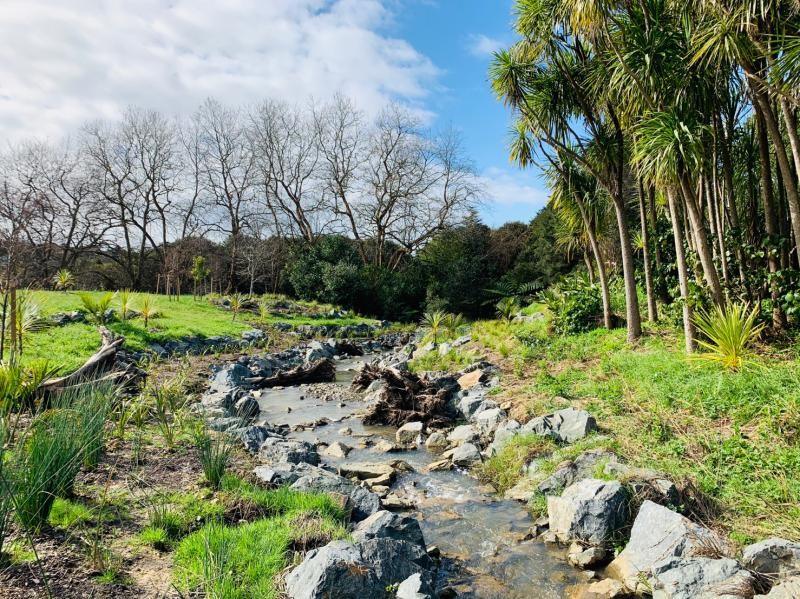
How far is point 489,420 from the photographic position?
26.8ft

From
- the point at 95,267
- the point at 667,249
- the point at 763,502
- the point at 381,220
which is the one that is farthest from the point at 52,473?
the point at 95,267

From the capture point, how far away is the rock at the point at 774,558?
3424 mm

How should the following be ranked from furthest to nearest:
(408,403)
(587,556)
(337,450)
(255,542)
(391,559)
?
1. (408,403)
2. (337,450)
3. (587,556)
4. (255,542)
5. (391,559)

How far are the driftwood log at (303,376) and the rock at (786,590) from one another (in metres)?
11.5

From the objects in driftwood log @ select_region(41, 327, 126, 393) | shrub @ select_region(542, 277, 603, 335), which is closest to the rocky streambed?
driftwood log @ select_region(41, 327, 126, 393)

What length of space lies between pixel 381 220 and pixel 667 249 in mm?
23165

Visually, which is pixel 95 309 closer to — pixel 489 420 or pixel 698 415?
pixel 489 420

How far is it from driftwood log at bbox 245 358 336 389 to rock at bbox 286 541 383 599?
33.1 feet

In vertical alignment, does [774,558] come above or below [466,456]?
above

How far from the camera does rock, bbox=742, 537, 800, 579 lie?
3424 mm

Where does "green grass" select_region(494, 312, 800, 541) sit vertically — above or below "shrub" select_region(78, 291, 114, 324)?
below

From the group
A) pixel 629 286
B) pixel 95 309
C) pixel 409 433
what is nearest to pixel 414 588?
pixel 409 433

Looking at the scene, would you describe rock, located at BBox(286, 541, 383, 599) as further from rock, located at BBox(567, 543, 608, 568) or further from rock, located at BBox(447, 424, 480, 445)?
rock, located at BBox(447, 424, 480, 445)

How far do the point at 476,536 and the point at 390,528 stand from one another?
3.77 feet
